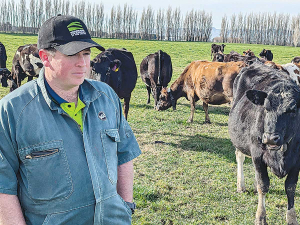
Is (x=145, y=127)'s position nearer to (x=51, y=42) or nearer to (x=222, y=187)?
(x=222, y=187)

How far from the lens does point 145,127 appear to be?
354 inches

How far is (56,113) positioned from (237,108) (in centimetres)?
394

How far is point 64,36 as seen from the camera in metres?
1.79

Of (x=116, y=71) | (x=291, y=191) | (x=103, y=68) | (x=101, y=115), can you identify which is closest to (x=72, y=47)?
→ (x=101, y=115)

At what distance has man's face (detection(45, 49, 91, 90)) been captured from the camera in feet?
5.92

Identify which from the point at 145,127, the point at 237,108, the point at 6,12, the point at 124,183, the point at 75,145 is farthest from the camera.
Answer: the point at 6,12

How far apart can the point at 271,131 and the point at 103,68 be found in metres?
4.85

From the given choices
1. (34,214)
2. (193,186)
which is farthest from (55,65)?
(193,186)

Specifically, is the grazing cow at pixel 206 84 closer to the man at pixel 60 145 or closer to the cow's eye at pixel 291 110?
the cow's eye at pixel 291 110

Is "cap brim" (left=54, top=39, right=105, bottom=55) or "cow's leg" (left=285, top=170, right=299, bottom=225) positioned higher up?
"cap brim" (left=54, top=39, right=105, bottom=55)

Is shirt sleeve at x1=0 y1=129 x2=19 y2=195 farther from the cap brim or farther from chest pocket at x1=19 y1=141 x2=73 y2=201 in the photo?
the cap brim

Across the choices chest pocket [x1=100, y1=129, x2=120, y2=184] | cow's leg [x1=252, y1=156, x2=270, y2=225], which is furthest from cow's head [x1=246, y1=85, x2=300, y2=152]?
chest pocket [x1=100, y1=129, x2=120, y2=184]

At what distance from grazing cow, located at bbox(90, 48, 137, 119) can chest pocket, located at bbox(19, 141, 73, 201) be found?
592 cm

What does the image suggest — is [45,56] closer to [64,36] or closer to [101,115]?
[64,36]
